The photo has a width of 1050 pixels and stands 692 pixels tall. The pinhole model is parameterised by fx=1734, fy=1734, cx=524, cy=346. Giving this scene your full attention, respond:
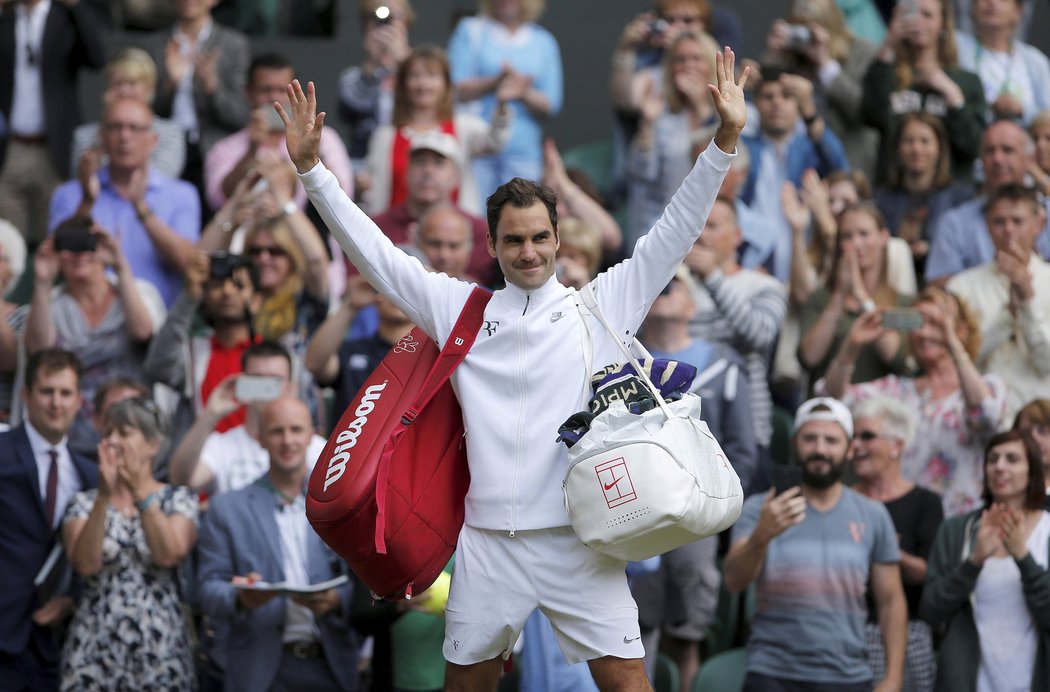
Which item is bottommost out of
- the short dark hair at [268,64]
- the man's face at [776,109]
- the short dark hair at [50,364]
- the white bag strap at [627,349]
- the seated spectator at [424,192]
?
the short dark hair at [50,364]

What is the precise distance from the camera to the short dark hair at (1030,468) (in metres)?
7.09

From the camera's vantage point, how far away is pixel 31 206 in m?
10.3

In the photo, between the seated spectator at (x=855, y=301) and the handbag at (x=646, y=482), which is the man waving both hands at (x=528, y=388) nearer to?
the handbag at (x=646, y=482)

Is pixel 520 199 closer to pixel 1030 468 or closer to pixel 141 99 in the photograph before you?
pixel 1030 468

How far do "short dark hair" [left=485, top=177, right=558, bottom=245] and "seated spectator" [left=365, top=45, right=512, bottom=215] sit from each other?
13.9 feet

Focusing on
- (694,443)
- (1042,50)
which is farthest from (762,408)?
(1042,50)

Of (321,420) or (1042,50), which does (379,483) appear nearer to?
(321,420)

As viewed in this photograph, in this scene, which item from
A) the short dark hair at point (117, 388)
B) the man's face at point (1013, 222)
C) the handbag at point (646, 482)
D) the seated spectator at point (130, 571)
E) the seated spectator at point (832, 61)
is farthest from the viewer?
the seated spectator at point (832, 61)

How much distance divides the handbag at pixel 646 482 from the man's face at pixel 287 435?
2.49 metres

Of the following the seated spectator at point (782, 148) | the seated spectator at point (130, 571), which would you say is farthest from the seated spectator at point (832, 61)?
the seated spectator at point (130, 571)

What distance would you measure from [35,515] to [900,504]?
3697 millimetres

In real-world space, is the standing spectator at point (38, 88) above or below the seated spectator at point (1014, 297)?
above

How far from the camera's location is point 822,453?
7.16 m

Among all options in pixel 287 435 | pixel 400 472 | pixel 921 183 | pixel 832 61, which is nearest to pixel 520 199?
pixel 400 472
